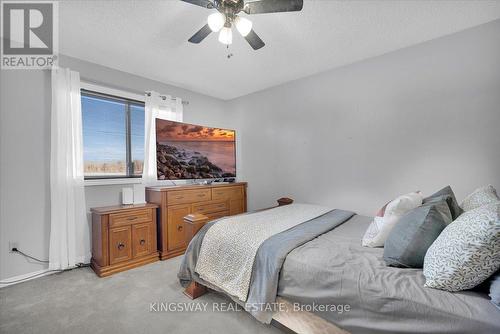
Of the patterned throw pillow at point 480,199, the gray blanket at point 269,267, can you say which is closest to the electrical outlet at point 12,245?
the gray blanket at point 269,267

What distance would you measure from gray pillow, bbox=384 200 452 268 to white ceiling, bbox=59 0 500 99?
1.74 metres

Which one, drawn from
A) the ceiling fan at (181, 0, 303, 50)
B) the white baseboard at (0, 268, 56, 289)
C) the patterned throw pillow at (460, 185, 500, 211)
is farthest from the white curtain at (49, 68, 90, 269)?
the patterned throw pillow at (460, 185, 500, 211)

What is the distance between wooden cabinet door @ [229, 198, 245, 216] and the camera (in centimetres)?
373

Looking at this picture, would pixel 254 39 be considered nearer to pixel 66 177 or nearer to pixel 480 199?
pixel 480 199

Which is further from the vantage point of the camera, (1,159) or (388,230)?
(1,159)

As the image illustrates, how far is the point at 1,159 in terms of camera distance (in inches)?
Result: 87.6

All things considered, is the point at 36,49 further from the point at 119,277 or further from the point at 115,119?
the point at 119,277

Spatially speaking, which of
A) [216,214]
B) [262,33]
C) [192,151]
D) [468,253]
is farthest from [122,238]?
[468,253]

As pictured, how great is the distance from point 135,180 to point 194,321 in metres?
2.12

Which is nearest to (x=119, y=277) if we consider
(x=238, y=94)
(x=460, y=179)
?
(x=238, y=94)

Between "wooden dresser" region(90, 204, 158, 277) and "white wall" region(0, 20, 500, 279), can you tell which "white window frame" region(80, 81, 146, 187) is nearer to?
"white wall" region(0, 20, 500, 279)

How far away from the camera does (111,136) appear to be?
301cm

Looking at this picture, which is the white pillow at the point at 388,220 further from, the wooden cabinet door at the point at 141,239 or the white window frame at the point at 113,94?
the white window frame at the point at 113,94

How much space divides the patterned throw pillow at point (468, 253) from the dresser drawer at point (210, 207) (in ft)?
8.88
